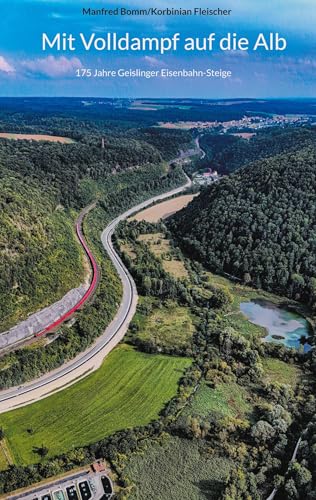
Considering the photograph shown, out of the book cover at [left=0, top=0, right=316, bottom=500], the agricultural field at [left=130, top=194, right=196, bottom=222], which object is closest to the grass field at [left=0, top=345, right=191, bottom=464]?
the book cover at [left=0, top=0, right=316, bottom=500]

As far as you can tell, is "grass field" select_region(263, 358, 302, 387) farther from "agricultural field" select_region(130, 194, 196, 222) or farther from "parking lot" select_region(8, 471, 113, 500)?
"agricultural field" select_region(130, 194, 196, 222)

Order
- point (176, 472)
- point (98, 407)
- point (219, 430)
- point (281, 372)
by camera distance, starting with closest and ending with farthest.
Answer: point (176, 472) → point (219, 430) → point (98, 407) → point (281, 372)

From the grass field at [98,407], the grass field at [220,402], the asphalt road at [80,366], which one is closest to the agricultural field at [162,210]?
the asphalt road at [80,366]

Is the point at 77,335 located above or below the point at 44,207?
below

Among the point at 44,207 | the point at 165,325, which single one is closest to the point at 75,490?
the point at 165,325

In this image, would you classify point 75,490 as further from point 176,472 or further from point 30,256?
point 30,256

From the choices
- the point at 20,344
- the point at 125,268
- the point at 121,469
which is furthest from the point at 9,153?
the point at 121,469
